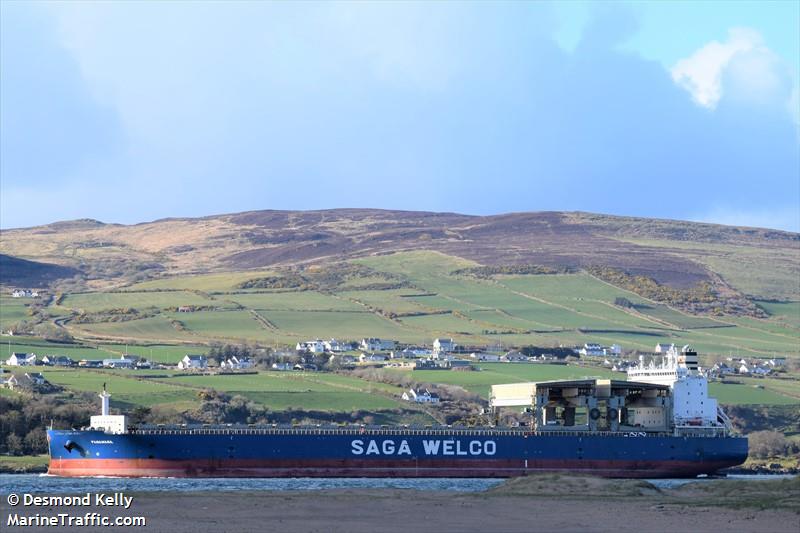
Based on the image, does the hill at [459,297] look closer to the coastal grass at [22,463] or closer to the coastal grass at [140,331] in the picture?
the coastal grass at [140,331]

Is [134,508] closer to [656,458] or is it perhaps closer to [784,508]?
[784,508]

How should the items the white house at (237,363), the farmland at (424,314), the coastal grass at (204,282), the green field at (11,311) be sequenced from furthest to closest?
the coastal grass at (204,282), the green field at (11,311), the farmland at (424,314), the white house at (237,363)

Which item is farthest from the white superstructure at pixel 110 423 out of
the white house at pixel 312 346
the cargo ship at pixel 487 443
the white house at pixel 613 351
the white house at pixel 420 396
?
the white house at pixel 613 351

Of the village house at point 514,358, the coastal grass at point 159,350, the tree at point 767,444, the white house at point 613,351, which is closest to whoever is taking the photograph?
the tree at point 767,444

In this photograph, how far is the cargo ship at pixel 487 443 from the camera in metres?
62.7

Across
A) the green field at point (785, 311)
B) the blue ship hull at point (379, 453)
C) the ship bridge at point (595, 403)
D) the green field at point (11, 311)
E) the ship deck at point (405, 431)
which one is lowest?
the blue ship hull at point (379, 453)

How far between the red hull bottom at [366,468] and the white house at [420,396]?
80.4 ft

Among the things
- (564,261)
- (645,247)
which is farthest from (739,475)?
(645,247)

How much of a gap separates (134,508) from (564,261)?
14372 centimetres

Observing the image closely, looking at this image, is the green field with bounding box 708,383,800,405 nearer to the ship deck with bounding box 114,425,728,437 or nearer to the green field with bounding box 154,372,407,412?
the green field with bounding box 154,372,407,412

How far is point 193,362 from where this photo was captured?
107m

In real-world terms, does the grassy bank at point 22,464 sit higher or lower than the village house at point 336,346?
lower

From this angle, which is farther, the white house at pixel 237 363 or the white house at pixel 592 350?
the white house at pixel 592 350

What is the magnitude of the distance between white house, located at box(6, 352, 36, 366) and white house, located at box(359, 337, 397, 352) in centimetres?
3103
